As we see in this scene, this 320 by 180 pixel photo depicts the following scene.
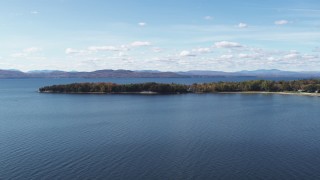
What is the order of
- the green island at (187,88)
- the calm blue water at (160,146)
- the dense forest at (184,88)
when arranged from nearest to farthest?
the calm blue water at (160,146) < the green island at (187,88) < the dense forest at (184,88)

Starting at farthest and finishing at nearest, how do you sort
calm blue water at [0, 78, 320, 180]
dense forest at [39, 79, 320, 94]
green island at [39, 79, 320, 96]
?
dense forest at [39, 79, 320, 94] < green island at [39, 79, 320, 96] < calm blue water at [0, 78, 320, 180]

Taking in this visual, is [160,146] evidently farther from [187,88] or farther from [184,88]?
[187,88]

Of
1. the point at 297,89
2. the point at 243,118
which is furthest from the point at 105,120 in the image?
the point at 297,89

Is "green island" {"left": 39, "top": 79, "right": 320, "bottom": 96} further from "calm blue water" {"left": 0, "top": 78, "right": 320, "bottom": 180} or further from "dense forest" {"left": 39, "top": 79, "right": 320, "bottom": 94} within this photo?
"calm blue water" {"left": 0, "top": 78, "right": 320, "bottom": 180}

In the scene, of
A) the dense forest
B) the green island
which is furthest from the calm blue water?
the dense forest

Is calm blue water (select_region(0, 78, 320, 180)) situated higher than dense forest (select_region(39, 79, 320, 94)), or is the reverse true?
dense forest (select_region(39, 79, 320, 94))

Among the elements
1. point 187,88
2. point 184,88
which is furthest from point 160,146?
point 187,88

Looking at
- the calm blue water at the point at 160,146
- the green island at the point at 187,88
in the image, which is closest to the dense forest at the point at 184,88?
the green island at the point at 187,88

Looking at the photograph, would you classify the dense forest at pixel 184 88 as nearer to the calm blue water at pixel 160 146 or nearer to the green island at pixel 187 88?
the green island at pixel 187 88

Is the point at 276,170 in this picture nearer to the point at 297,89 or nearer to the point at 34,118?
the point at 34,118
